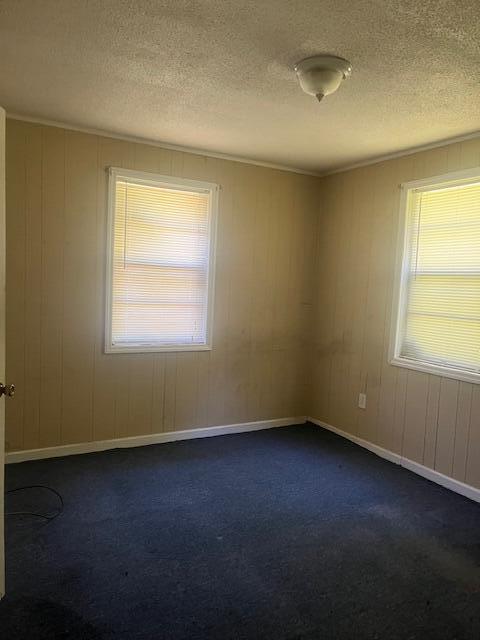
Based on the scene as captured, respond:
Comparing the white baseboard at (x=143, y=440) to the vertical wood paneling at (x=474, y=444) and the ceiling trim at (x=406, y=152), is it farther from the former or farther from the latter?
the ceiling trim at (x=406, y=152)

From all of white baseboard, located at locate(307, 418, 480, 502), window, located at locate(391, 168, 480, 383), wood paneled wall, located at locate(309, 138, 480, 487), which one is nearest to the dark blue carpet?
white baseboard, located at locate(307, 418, 480, 502)

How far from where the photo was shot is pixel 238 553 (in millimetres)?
2367

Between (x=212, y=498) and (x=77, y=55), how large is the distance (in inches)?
102

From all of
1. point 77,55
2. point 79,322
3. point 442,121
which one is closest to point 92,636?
point 79,322

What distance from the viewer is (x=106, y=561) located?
2.25 metres

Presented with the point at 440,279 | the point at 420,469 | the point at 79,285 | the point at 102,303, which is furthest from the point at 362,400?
the point at 79,285

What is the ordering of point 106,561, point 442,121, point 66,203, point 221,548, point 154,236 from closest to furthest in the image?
point 106,561 < point 221,548 < point 442,121 < point 66,203 < point 154,236

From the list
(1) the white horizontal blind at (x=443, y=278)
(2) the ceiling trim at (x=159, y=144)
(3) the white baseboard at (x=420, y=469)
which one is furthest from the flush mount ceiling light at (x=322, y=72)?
(3) the white baseboard at (x=420, y=469)

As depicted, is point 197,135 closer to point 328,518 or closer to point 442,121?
point 442,121

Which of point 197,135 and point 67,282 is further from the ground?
point 197,135

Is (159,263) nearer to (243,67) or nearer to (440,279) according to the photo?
(243,67)

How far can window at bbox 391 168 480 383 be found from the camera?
3193mm

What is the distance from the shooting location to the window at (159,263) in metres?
3.60

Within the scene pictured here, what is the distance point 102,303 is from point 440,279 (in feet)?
8.30
